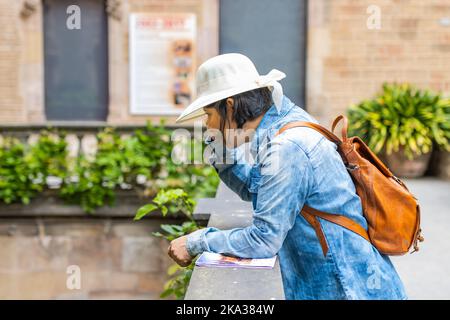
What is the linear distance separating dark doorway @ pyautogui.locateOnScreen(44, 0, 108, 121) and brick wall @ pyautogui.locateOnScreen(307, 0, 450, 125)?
406 cm

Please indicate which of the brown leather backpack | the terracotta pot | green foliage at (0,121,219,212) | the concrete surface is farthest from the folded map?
the terracotta pot

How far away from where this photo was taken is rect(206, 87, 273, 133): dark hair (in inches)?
101

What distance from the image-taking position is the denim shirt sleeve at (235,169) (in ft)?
9.36

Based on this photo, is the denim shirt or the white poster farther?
the white poster

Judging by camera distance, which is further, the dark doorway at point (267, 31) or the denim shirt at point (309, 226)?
the dark doorway at point (267, 31)

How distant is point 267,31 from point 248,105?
10.8 m

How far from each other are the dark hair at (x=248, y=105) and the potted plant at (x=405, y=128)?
795 cm

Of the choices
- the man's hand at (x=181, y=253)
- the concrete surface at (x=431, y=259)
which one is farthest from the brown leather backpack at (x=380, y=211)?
the concrete surface at (x=431, y=259)

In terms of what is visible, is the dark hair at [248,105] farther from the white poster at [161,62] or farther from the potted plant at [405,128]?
the white poster at [161,62]

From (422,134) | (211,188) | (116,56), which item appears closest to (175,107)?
(116,56)

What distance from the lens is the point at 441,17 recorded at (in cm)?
1256

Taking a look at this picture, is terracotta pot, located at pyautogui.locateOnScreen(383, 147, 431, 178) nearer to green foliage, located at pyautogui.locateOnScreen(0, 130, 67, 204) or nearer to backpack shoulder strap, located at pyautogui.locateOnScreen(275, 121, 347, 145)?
green foliage, located at pyautogui.locateOnScreen(0, 130, 67, 204)

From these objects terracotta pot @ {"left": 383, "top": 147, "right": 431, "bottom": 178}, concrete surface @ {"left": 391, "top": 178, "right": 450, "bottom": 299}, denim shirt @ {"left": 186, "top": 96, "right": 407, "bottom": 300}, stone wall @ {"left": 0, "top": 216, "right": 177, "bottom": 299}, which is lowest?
stone wall @ {"left": 0, "top": 216, "right": 177, "bottom": 299}

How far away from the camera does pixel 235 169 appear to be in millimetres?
2920
